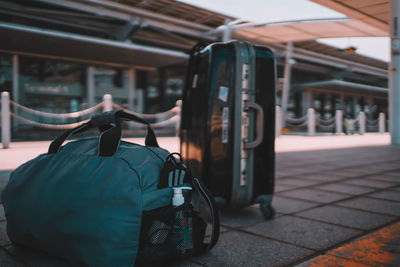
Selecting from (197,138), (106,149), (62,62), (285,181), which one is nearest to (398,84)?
(285,181)

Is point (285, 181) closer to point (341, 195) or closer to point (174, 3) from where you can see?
point (341, 195)

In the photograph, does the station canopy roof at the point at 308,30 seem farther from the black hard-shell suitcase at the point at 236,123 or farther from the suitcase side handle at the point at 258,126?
the suitcase side handle at the point at 258,126

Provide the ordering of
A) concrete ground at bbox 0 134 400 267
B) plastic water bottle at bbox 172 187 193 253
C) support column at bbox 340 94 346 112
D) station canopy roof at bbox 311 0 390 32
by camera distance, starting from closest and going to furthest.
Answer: plastic water bottle at bbox 172 187 193 253 → concrete ground at bbox 0 134 400 267 → station canopy roof at bbox 311 0 390 32 → support column at bbox 340 94 346 112

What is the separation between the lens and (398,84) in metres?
10.4

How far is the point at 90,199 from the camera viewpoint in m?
1.48

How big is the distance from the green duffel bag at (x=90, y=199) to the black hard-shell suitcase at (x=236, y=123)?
27.1 inches

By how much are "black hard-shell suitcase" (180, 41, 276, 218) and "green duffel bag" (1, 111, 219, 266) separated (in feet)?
2.26

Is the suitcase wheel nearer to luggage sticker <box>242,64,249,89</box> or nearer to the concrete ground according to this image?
the concrete ground

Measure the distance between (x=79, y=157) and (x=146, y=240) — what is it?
1.73 feet

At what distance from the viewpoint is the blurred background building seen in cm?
1337

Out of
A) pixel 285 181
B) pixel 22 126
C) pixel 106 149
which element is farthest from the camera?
pixel 22 126

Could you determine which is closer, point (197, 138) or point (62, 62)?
point (197, 138)

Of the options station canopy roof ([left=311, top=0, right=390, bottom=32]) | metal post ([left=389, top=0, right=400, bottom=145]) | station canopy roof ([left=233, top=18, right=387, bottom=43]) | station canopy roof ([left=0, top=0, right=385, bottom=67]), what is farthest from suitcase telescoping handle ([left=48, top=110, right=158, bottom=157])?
station canopy roof ([left=233, top=18, right=387, bottom=43])

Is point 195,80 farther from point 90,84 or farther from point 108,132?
point 90,84
